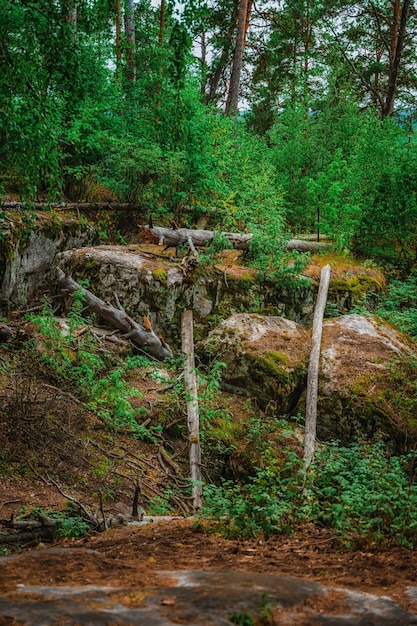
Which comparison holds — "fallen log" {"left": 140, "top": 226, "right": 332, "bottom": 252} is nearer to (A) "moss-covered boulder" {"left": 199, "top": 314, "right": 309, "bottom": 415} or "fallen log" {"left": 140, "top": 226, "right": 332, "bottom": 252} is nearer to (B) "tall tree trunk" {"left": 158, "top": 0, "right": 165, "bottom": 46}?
(A) "moss-covered boulder" {"left": 199, "top": 314, "right": 309, "bottom": 415}

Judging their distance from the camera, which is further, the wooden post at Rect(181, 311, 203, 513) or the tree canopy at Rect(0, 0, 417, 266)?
the tree canopy at Rect(0, 0, 417, 266)

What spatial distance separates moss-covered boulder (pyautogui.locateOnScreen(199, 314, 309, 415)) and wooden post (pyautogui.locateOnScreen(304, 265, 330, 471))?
19cm

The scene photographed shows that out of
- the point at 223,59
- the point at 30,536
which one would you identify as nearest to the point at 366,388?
the point at 30,536

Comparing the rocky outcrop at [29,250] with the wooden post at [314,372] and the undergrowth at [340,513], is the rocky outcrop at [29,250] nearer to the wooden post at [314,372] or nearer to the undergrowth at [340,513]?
the wooden post at [314,372]

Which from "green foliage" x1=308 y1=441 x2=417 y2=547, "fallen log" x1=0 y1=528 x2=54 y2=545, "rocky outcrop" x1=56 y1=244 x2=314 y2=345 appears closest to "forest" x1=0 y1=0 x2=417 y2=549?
"green foliage" x1=308 y1=441 x2=417 y2=547

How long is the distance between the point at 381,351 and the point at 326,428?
6.53 feet

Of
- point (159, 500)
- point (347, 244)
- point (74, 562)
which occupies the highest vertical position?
point (347, 244)

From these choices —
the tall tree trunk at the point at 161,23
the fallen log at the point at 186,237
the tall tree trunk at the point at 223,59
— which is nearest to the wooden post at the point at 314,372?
the fallen log at the point at 186,237

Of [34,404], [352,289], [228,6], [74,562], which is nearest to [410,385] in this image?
[352,289]

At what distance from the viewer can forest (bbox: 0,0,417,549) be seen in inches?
179

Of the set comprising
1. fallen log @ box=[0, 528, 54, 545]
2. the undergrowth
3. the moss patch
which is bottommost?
fallen log @ box=[0, 528, 54, 545]

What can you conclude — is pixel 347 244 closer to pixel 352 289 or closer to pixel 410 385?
pixel 352 289

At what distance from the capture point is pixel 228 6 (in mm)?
21422

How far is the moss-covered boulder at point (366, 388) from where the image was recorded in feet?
25.8
